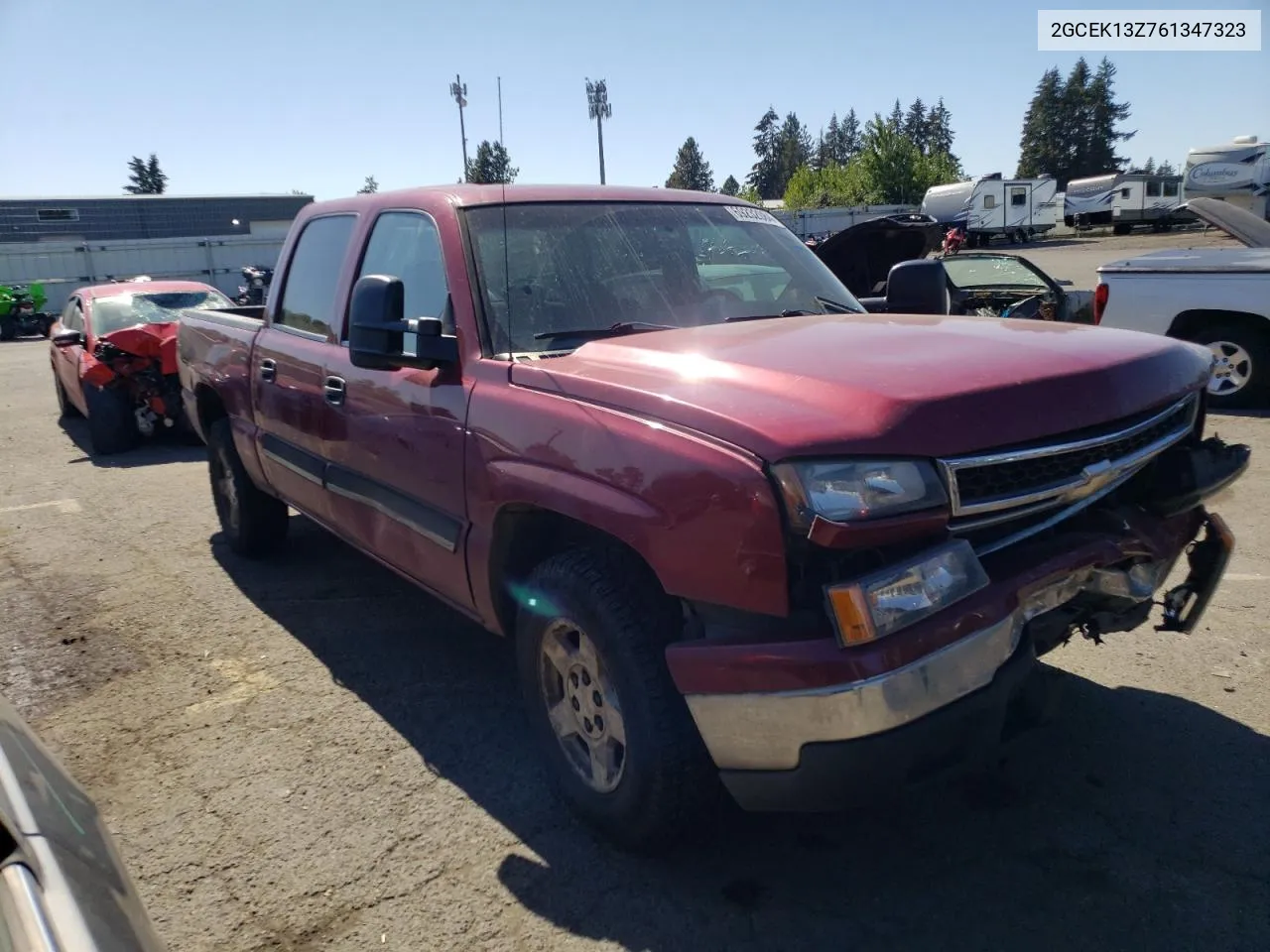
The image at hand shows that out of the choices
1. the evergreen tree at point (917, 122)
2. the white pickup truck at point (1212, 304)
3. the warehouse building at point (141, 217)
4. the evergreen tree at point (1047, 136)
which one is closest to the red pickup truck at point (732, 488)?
the white pickup truck at point (1212, 304)

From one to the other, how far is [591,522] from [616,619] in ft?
0.87

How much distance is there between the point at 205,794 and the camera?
328 centimetres

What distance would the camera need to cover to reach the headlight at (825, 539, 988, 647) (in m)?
2.11

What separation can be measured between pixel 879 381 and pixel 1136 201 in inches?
1914

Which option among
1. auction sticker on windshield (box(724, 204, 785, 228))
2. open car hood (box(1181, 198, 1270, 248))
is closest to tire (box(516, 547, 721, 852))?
auction sticker on windshield (box(724, 204, 785, 228))

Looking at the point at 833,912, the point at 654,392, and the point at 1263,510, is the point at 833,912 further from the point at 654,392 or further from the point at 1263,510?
the point at 1263,510

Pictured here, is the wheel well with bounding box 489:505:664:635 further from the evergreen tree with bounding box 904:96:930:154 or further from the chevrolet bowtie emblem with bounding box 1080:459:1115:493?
the evergreen tree with bounding box 904:96:930:154

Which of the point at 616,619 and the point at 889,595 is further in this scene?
the point at 616,619

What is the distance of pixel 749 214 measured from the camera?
4.25m

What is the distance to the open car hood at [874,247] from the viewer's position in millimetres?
8688

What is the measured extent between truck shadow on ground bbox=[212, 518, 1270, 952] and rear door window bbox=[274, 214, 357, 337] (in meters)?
1.85

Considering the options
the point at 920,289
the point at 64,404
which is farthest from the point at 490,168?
the point at 64,404

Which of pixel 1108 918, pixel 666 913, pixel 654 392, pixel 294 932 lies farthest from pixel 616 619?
pixel 1108 918

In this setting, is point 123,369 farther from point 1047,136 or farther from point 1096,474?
point 1047,136
